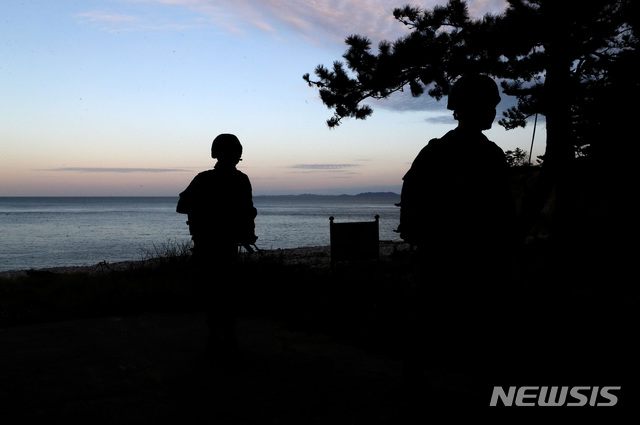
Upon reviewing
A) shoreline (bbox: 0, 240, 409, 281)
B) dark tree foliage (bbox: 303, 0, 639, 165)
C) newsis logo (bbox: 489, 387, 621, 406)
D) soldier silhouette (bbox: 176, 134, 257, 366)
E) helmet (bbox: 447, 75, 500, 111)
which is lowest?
shoreline (bbox: 0, 240, 409, 281)

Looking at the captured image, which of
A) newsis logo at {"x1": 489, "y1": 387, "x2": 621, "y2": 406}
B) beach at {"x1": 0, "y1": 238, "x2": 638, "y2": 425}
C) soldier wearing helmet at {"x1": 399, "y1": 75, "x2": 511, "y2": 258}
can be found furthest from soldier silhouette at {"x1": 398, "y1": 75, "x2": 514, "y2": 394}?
newsis logo at {"x1": 489, "y1": 387, "x2": 621, "y2": 406}

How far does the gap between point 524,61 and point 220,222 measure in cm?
750

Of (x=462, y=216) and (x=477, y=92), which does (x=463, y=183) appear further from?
(x=477, y=92)

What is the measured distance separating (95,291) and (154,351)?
10.5ft

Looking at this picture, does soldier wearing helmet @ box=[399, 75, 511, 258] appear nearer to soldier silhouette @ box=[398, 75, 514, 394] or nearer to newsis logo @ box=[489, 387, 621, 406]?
soldier silhouette @ box=[398, 75, 514, 394]

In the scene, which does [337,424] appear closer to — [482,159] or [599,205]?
[482,159]

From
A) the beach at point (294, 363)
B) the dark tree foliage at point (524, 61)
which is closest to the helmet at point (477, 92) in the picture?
the beach at point (294, 363)

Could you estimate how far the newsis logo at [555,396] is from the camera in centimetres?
335

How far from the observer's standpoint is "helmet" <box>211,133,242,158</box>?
435cm

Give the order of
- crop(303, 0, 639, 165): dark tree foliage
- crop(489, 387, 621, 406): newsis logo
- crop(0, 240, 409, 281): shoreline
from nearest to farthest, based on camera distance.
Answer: crop(489, 387, 621, 406): newsis logo < crop(303, 0, 639, 165): dark tree foliage < crop(0, 240, 409, 281): shoreline

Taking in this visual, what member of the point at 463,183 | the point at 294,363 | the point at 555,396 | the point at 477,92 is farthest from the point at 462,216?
the point at 294,363

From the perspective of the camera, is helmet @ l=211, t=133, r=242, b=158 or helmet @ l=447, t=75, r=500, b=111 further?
helmet @ l=211, t=133, r=242, b=158

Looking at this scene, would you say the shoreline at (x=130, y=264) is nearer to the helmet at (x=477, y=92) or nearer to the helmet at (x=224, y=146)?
the helmet at (x=224, y=146)

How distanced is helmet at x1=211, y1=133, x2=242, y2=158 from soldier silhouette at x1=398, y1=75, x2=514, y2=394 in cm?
176
